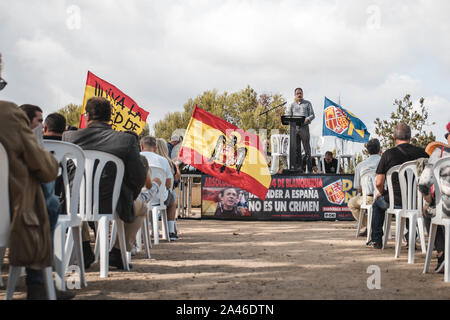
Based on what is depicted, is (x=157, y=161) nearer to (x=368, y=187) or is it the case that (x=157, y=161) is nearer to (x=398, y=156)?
(x=398, y=156)

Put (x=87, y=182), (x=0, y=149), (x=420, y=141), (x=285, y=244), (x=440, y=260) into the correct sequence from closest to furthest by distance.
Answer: (x=0, y=149) → (x=87, y=182) → (x=440, y=260) → (x=285, y=244) → (x=420, y=141)

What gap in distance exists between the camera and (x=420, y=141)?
75.4 ft

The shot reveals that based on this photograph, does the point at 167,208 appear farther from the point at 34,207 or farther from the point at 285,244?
the point at 34,207

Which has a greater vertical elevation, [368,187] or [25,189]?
[368,187]

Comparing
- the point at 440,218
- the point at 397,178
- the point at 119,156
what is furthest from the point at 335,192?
the point at 119,156

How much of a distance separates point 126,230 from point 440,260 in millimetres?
3245

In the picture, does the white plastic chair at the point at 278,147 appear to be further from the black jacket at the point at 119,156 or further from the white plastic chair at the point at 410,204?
the black jacket at the point at 119,156

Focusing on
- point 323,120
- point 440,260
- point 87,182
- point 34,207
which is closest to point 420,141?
point 323,120

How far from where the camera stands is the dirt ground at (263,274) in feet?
12.9

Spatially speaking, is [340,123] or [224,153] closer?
[224,153]

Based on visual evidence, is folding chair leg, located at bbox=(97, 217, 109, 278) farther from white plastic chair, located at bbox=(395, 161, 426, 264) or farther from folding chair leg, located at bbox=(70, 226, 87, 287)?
white plastic chair, located at bbox=(395, 161, 426, 264)

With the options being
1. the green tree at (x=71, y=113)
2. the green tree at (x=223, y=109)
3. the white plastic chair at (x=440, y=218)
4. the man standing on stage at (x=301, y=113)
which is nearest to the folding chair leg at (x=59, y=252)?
the white plastic chair at (x=440, y=218)

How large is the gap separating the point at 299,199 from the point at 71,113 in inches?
1461

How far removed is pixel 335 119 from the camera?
55.4 ft
